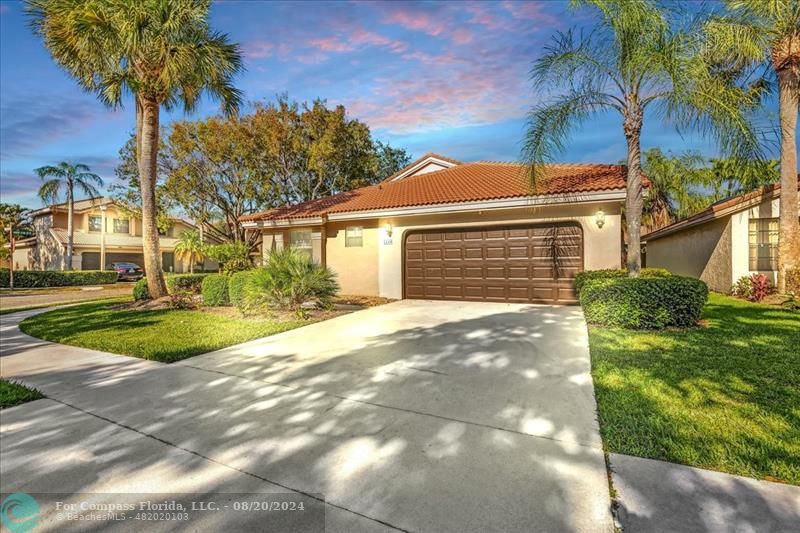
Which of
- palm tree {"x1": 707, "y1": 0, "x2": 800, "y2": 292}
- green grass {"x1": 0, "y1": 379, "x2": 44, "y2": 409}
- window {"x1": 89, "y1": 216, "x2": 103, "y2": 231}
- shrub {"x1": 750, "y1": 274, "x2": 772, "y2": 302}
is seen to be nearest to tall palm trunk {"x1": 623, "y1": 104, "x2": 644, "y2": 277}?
palm tree {"x1": 707, "y1": 0, "x2": 800, "y2": 292}

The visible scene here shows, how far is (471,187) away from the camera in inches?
489

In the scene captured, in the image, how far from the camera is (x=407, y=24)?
33.7 ft

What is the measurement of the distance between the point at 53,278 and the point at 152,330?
23742 mm

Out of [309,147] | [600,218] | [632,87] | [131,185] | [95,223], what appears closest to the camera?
[632,87]

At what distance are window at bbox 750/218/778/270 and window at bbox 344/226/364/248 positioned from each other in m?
12.7

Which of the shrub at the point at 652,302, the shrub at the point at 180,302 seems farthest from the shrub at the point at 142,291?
the shrub at the point at 652,302

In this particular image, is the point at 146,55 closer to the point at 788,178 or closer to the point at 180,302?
the point at 180,302

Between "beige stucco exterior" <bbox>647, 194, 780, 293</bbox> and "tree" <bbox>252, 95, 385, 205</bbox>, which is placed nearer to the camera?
Answer: "beige stucco exterior" <bbox>647, 194, 780, 293</bbox>

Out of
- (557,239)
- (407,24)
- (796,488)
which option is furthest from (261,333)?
(407,24)

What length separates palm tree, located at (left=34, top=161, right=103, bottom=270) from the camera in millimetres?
26875

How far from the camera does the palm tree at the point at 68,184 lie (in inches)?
1058

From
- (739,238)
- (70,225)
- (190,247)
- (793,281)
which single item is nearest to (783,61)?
(739,238)

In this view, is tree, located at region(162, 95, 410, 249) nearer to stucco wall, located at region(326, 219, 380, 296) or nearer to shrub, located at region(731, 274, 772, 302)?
stucco wall, located at region(326, 219, 380, 296)

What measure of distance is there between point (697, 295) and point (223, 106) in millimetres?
14261
